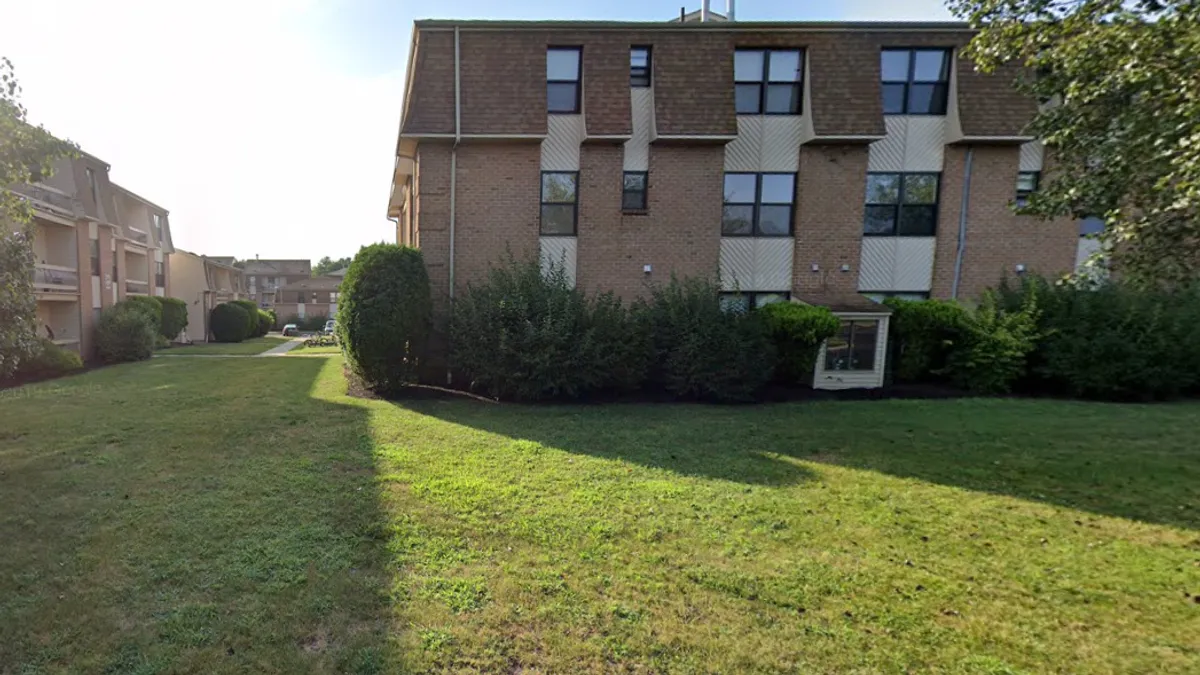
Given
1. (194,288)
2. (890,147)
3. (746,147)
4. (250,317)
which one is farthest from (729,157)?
(194,288)

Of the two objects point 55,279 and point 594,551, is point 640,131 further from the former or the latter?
point 55,279

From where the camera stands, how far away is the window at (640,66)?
11.7 metres

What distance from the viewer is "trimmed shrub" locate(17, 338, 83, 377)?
44.4ft

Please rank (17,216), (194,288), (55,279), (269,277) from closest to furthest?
1. (17,216)
2. (55,279)
3. (194,288)
4. (269,277)

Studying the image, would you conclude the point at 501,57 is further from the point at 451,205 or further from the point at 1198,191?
the point at 1198,191

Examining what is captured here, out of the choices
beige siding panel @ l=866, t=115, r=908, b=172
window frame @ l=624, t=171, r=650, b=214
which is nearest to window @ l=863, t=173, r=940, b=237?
beige siding panel @ l=866, t=115, r=908, b=172

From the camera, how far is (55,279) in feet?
55.7

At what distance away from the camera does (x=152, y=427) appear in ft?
24.6

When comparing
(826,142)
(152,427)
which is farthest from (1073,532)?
(152,427)

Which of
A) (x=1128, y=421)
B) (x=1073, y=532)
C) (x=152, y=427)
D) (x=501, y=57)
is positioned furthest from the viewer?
(x=501, y=57)

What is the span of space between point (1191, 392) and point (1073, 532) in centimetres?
1099

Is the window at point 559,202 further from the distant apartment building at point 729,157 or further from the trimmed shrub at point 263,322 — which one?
the trimmed shrub at point 263,322

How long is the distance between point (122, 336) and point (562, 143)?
17.6 m

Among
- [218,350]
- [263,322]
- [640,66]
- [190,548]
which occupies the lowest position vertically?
[218,350]
